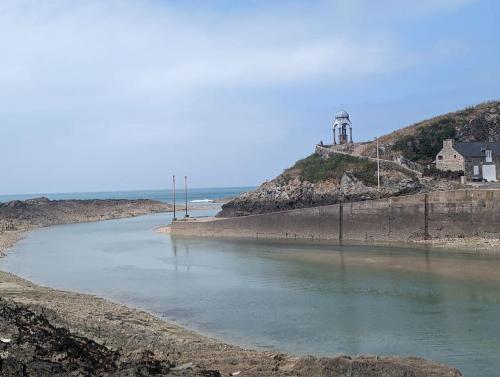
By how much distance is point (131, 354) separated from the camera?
8.93 m

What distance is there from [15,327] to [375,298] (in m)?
10.2

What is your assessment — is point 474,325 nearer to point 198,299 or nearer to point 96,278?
point 198,299

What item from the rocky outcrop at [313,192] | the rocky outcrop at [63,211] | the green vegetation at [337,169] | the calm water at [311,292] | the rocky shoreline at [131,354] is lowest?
the calm water at [311,292]

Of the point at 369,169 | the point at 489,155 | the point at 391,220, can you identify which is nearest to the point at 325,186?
the point at 369,169

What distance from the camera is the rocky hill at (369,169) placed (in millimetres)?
39875

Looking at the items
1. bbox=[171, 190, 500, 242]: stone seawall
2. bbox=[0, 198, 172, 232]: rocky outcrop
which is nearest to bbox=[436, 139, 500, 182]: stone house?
bbox=[171, 190, 500, 242]: stone seawall

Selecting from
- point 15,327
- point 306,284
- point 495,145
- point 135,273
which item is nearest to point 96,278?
point 135,273

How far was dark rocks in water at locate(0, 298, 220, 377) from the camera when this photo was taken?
7.00m

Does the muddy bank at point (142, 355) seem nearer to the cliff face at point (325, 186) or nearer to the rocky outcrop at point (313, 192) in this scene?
the rocky outcrop at point (313, 192)

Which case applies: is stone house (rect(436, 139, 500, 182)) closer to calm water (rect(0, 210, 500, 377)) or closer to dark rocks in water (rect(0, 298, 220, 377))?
calm water (rect(0, 210, 500, 377))

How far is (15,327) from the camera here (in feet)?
30.3

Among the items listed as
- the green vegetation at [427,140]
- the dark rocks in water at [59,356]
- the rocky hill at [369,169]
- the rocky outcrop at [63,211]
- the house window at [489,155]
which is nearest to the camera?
the dark rocks in water at [59,356]

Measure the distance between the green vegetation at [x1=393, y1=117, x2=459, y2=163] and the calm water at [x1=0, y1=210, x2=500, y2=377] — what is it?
67.2ft

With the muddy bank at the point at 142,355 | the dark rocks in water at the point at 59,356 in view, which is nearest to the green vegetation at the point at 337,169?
the muddy bank at the point at 142,355
